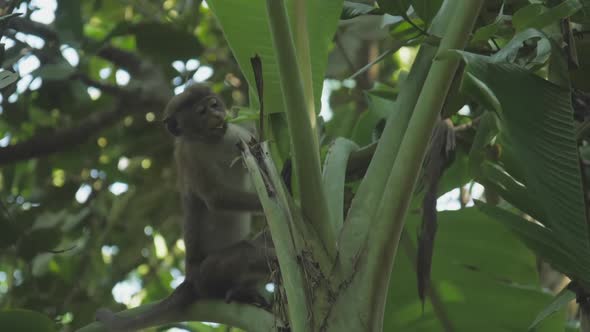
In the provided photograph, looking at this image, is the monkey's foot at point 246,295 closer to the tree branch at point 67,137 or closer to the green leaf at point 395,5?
the green leaf at point 395,5

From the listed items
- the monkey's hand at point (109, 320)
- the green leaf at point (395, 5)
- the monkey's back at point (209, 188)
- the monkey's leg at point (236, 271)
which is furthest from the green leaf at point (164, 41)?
the green leaf at point (395, 5)

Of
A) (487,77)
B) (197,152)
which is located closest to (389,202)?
(487,77)

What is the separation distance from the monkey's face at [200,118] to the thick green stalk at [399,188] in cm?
193

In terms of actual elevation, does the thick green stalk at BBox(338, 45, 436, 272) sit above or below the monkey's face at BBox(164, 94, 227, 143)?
above

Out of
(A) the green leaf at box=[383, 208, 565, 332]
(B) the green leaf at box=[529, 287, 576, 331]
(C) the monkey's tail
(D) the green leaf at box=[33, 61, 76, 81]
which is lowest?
(C) the monkey's tail

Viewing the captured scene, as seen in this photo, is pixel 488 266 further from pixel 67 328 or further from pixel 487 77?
pixel 67 328

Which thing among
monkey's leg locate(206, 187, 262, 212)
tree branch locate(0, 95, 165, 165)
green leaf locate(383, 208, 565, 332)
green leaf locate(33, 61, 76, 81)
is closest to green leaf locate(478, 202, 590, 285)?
green leaf locate(383, 208, 565, 332)

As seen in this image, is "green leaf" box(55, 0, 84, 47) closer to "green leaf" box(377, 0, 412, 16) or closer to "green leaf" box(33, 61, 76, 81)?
"green leaf" box(33, 61, 76, 81)

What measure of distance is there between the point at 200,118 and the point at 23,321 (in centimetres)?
170

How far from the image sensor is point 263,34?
1.83 m

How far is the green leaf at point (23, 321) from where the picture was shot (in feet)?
5.91

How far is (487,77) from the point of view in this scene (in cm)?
129

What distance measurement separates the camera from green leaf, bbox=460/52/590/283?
1.26m

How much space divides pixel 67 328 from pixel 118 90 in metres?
1.48
